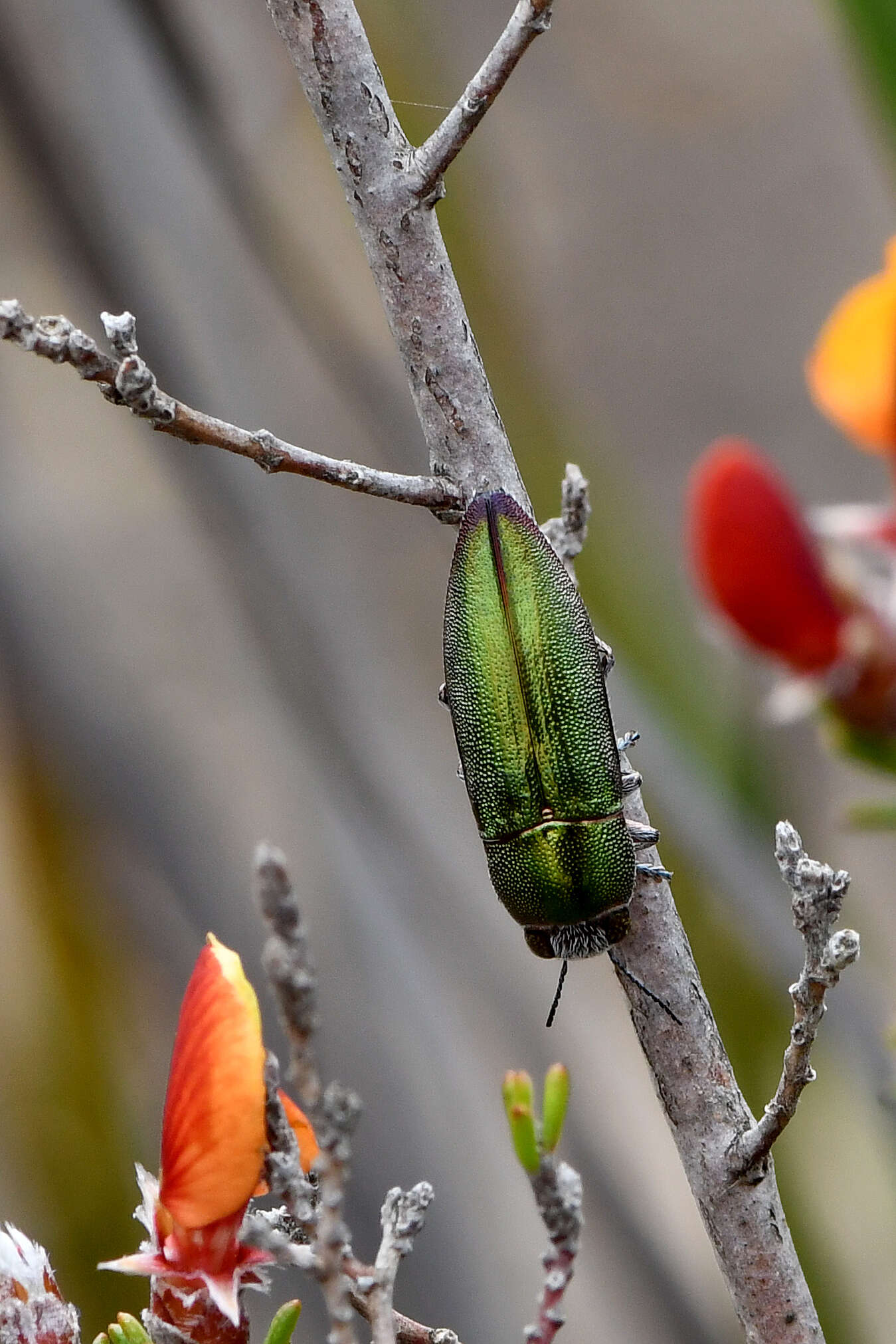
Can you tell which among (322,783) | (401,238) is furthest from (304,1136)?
(322,783)

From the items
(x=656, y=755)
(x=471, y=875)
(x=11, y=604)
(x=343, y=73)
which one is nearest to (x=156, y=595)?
(x=11, y=604)

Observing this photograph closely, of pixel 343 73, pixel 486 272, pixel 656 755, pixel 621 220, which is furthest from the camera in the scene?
pixel 621 220

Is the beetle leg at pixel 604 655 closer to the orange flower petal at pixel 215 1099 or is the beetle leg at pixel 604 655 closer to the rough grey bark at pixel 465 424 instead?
the rough grey bark at pixel 465 424

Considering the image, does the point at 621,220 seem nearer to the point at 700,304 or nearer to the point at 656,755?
the point at 700,304

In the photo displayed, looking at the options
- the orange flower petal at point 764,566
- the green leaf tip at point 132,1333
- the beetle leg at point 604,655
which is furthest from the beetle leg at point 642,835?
the green leaf tip at point 132,1333

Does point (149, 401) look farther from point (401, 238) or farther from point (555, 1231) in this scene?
point (555, 1231)

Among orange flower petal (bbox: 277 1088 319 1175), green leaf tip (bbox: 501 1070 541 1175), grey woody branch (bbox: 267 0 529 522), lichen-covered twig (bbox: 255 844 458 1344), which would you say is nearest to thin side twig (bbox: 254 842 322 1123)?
lichen-covered twig (bbox: 255 844 458 1344)

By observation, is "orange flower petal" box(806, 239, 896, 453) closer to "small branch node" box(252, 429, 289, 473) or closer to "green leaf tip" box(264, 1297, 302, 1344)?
"small branch node" box(252, 429, 289, 473)
